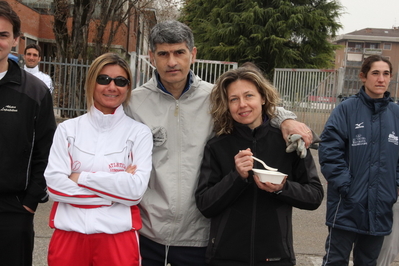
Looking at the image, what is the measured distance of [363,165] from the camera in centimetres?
388

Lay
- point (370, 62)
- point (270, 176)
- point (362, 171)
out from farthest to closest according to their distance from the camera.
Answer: point (370, 62) < point (362, 171) < point (270, 176)

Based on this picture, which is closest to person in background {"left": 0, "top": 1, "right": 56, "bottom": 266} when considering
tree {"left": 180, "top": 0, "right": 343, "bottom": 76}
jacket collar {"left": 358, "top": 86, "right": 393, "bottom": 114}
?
jacket collar {"left": 358, "top": 86, "right": 393, "bottom": 114}

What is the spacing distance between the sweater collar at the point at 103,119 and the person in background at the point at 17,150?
43 cm

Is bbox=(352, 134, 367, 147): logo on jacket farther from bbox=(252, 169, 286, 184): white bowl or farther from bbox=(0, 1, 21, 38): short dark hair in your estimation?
bbox=(0, 1, 21, 38): short dark hair

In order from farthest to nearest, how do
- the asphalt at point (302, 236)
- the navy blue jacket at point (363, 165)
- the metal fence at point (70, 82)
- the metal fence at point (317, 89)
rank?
the metal fence at point (317, 89)
the metal fence at point (70, 82)
the asphalt at point (302, 236)
the navy blue jacket at point (363, 165)

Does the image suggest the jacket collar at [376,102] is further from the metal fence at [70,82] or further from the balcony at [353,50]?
the balcony at [353,50]

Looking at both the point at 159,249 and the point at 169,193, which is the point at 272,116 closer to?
the point at 169,193

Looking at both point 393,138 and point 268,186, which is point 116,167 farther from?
point 393,138

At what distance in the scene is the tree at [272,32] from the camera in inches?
1033

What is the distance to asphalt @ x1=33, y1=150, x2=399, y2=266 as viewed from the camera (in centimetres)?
479

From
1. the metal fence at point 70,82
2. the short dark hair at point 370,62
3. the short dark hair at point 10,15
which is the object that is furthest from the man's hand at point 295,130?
the metal fence at point 70,82

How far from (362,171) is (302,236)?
199 cm

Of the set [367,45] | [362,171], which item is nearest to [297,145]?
[362,171]

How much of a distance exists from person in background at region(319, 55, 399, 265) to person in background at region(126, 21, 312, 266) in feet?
5.19
